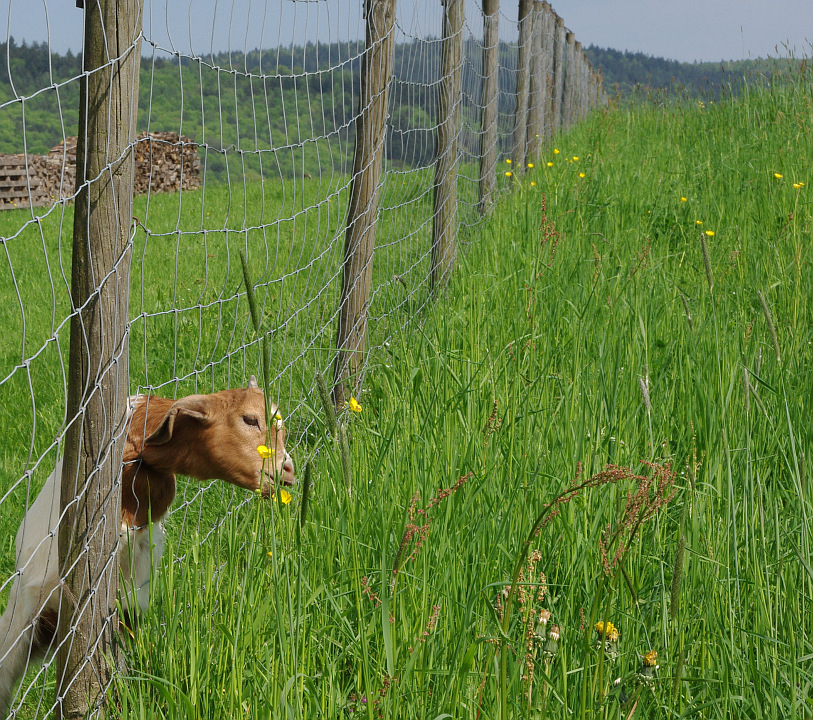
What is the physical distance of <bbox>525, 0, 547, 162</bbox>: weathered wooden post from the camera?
9.41m

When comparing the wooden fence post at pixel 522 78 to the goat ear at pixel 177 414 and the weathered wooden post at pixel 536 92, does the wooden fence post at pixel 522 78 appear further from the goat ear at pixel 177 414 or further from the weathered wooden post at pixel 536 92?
the goat ear at pixel 177 414

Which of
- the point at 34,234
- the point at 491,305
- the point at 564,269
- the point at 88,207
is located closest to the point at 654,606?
the point at 88,207

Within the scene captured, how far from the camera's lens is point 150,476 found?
2.27 metres

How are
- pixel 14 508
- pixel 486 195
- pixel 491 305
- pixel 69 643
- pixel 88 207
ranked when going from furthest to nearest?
1. pixel 486 195
2. pixel 491 305
3. pixel 14 508
4. pixel 69 643
5. pixel 88 207

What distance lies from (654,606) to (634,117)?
10808 millimetres

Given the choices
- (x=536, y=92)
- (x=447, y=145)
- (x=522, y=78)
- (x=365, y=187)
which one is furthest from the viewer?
(x=536, y=92)

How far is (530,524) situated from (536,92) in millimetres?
8508

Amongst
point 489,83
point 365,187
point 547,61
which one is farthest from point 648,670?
point 547,61

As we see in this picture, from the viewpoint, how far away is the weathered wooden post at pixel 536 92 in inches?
371

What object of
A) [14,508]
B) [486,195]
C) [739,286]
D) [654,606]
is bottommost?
A: [14,508]

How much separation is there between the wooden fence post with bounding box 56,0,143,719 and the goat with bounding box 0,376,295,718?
0.23 metres

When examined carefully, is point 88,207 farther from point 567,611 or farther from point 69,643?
point 567,611

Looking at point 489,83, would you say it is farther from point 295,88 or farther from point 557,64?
point 557,64

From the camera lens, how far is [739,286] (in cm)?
409
